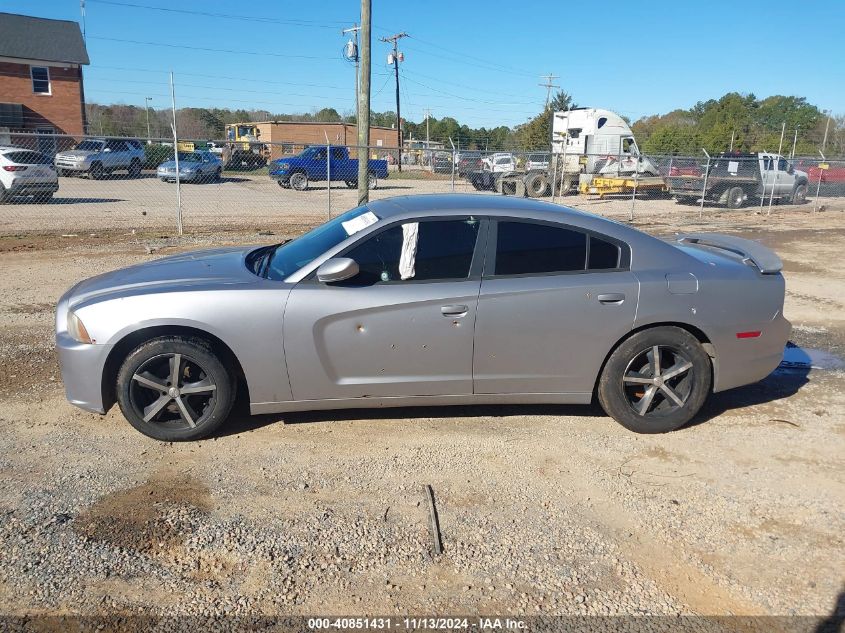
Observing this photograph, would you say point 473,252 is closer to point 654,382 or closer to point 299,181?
point 654,382

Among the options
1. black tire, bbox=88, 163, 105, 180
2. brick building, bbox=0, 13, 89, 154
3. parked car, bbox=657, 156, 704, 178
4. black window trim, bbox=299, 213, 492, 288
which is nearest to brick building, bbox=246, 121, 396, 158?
brick building, bbox=0, 13, 89, 154

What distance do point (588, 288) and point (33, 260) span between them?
9.24 m

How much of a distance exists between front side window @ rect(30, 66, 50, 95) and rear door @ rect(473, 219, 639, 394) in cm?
4399

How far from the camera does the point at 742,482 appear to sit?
3760 millimetres

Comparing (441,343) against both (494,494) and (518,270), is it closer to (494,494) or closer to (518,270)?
(518,270)

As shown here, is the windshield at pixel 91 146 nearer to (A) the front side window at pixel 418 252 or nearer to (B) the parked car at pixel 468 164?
(B) the parked car at pixel 468 164

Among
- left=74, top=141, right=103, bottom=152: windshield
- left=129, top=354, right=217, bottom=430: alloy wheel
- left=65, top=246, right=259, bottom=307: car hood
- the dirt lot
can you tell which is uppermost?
left=74, top=141, right=103, bottom=152: windshield

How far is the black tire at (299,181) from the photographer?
26062 mm

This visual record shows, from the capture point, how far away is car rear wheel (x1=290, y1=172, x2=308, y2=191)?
26.1m

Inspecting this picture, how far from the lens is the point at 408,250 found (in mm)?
4133

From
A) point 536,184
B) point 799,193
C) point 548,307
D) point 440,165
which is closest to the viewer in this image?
point 548,307

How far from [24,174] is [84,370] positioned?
16.4 m

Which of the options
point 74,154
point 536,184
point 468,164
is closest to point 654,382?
point 536,184

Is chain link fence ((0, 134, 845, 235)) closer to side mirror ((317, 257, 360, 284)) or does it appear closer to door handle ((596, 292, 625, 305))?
side mirror ((317, 257, 360, 284))
